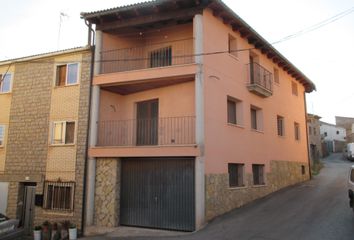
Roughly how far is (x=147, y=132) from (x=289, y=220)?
6.87 m

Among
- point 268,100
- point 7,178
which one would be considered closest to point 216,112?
point 268,100

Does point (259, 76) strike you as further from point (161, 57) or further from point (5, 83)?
point (5, 83)

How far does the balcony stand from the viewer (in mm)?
16969

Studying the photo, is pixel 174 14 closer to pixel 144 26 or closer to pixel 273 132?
pixel 144 26

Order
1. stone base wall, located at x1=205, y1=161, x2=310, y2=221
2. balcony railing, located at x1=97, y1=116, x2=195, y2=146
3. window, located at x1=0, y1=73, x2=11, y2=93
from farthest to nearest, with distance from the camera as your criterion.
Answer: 1. window, located at x1=0, y1=73, x2=11, y2=93
2. balcony railing, located at x1=97, y1=116, x2=195, y2=146
3. stone base wall, located at x1=205, y1=161, x2=310, y2=221

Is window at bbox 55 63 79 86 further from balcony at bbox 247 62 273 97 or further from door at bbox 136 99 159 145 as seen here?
balcony at bbox 247 62 273 97

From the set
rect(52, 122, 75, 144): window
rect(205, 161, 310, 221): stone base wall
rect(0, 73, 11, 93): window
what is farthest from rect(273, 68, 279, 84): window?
rect(0, 73, 11, 93): window

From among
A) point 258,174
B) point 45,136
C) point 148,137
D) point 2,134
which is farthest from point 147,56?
point 2,134

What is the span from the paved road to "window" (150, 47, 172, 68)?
718 cm

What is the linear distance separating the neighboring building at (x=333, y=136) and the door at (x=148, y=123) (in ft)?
148

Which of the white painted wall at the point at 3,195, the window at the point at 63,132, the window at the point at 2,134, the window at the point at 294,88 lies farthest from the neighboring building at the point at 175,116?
the window at the point at 294,88

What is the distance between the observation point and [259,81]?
17.7m

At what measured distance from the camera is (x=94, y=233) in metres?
13.8

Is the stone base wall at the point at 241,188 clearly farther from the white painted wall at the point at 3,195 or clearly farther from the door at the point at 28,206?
the white painted wall at the point at 3,195
